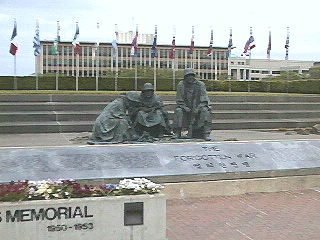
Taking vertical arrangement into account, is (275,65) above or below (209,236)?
above

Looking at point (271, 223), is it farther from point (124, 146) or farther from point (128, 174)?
point (124, 146)

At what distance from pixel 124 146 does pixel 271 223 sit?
3405 mm

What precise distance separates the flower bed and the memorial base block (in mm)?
112

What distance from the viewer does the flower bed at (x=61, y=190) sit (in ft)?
16.1

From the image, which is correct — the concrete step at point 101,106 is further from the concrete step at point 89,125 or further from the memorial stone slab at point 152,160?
the memorial stone slab at point 152,160

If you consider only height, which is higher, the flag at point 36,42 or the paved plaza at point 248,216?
the flag at point 36,42

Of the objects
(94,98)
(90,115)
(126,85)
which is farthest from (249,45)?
(90,115)

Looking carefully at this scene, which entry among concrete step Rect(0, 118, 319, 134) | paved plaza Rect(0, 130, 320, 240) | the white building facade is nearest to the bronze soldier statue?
paved plaza Rect(0, 130, 320, 240)

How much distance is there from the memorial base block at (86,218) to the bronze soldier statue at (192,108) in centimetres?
579

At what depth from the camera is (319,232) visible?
605 centimetres

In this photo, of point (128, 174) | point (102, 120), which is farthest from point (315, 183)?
point (102, 120)

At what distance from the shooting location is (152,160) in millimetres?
8320

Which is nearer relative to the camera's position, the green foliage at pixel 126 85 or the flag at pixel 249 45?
the green foliage at pixel 126 85

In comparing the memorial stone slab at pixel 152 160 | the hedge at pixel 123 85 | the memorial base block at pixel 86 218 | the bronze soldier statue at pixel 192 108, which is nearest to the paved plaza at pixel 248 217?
the memorial stone slab at pixel 152 160
